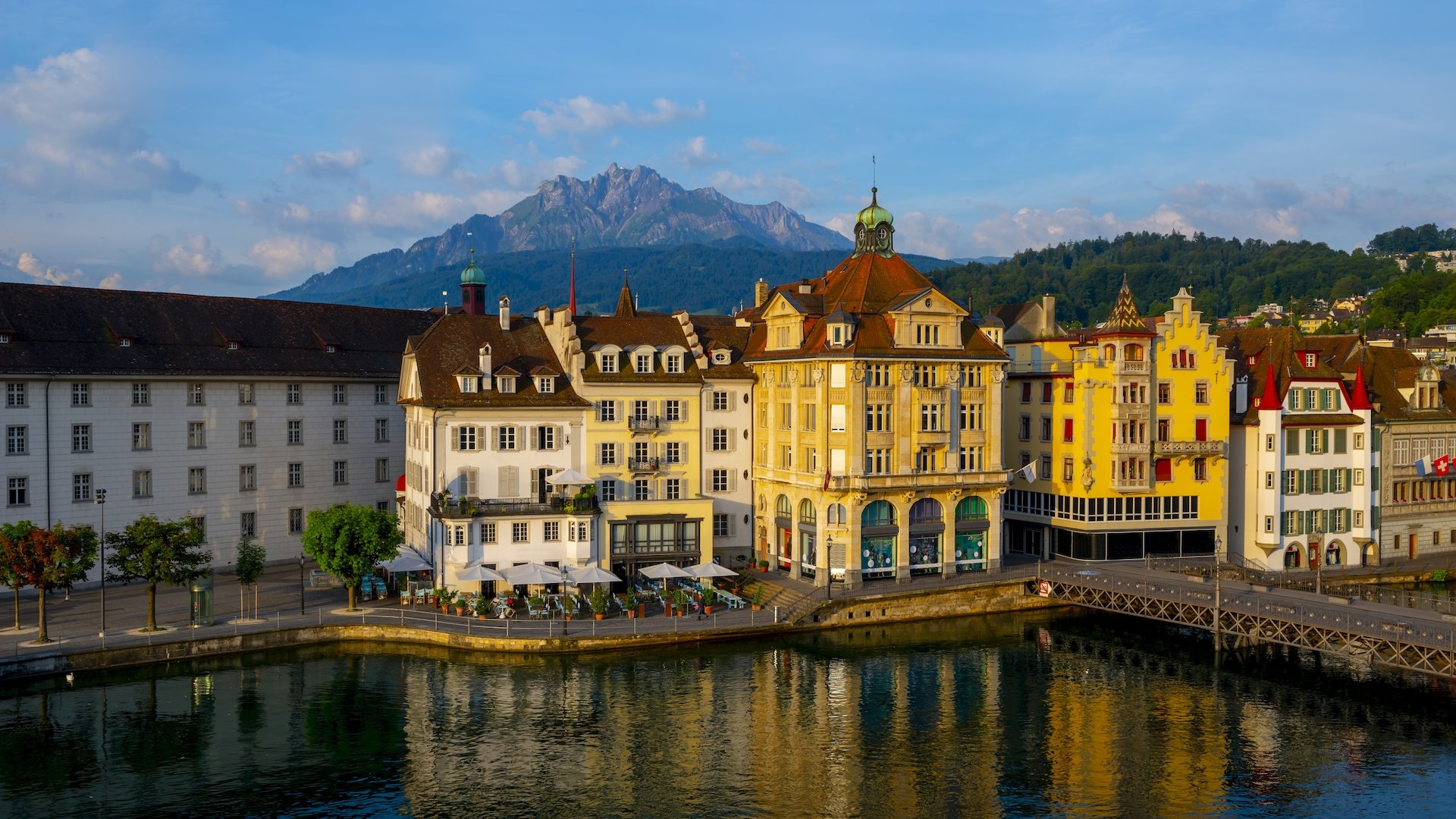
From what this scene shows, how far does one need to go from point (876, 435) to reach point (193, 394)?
142 feet

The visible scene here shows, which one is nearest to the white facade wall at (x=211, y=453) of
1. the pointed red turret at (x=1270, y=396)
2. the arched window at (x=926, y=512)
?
the arched window at (x=926, y=512)

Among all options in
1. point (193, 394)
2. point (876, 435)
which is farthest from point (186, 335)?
point (876, 435)

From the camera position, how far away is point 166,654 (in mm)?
57281

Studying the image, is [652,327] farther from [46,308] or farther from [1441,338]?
[1441,338]

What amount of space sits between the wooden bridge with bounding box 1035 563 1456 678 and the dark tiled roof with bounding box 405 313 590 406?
107 ft

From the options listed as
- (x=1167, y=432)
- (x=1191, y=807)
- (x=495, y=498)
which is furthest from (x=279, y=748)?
(x=1167, y=432)

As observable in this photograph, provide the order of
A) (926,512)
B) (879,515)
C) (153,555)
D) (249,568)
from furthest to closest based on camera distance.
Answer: (926,512) < (879,515) < (249,568) < (153,555)

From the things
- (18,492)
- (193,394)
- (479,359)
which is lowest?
(18,492)

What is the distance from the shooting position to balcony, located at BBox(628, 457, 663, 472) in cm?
7294

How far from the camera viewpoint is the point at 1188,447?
77938mm

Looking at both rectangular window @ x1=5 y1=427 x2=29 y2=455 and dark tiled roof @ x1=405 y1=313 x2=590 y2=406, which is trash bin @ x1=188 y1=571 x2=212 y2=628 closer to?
dark tiled roof @ x1=405 y1=313 x2=590 y2=406

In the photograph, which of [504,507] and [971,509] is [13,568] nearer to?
[504,507]

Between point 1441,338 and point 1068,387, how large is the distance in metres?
130

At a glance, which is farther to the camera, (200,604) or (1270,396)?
(1270,396)
